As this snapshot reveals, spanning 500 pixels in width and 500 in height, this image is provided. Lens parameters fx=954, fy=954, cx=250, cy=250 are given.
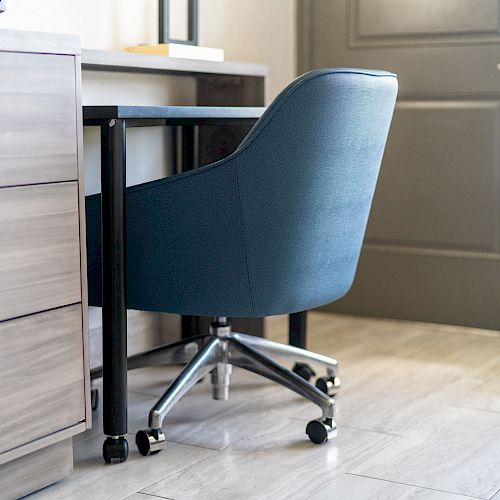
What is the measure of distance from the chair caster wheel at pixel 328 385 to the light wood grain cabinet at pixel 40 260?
772mm

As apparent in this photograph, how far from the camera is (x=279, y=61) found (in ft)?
11.0

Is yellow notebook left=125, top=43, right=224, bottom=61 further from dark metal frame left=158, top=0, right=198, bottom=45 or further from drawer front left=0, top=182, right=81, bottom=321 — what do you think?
drawer front left=0, top=182, right=81, bottom=321

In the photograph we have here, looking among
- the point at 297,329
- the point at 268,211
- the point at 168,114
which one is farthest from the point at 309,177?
→ the point at 297,329

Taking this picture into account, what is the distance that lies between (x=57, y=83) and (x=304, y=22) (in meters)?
1.85

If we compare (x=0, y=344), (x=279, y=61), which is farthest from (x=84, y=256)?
(x=279, y=61)

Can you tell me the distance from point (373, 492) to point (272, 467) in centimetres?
23

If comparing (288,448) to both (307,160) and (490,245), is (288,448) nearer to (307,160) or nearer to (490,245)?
(307,160)

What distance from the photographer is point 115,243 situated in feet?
6.25

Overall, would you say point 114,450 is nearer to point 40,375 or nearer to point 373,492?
point 40,375

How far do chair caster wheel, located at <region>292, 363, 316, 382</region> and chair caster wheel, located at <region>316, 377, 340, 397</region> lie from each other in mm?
119

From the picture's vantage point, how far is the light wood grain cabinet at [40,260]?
165 centimetres

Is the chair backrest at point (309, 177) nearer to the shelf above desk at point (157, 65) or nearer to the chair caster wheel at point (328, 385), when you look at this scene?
the chair caster wheel at point (328, 385)

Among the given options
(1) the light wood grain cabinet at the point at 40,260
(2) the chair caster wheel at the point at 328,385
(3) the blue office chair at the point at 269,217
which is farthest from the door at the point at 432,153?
(1) the light wood grain cabinet at the point at 40,260

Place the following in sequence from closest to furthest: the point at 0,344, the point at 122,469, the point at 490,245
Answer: the point at 0,344, the point at 122,469, the point at 490,245
